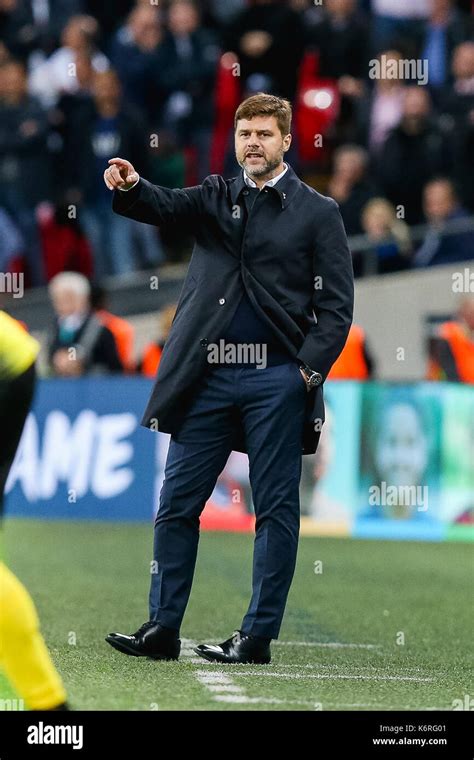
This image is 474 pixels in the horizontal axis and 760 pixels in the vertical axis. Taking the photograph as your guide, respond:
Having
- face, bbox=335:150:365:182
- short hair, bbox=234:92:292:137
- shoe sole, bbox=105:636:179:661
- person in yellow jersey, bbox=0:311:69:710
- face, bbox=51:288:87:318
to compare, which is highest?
face, bbox=335:150:365:182

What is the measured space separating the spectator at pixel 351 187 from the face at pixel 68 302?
302 centimetres

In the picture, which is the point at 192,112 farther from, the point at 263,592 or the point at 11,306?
the point at 263,592

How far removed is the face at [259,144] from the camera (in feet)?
24.9

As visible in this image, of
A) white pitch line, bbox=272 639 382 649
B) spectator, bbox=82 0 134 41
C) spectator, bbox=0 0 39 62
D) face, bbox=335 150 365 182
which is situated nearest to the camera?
white pitch line, bbox=272 639 382 649

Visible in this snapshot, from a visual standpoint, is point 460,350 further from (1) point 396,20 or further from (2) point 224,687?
(2) point 224,687

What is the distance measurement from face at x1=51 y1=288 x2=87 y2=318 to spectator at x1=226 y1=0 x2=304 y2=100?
387 cm

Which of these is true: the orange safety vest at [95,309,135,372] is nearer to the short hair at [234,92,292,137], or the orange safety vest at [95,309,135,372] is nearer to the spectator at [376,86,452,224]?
the spectator at [376,86,452,224]

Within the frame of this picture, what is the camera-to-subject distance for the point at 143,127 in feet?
59.5

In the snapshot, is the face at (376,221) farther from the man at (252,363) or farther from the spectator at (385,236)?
the man at (252,363)

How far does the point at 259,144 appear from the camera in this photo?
7.65 m

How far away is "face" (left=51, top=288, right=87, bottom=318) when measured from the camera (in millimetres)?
16000

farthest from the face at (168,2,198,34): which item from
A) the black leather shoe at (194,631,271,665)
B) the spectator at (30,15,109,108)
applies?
the black leather shoe at (194,631,271,665)

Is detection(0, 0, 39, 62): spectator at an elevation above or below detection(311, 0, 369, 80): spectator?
above

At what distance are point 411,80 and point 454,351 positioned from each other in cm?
392
